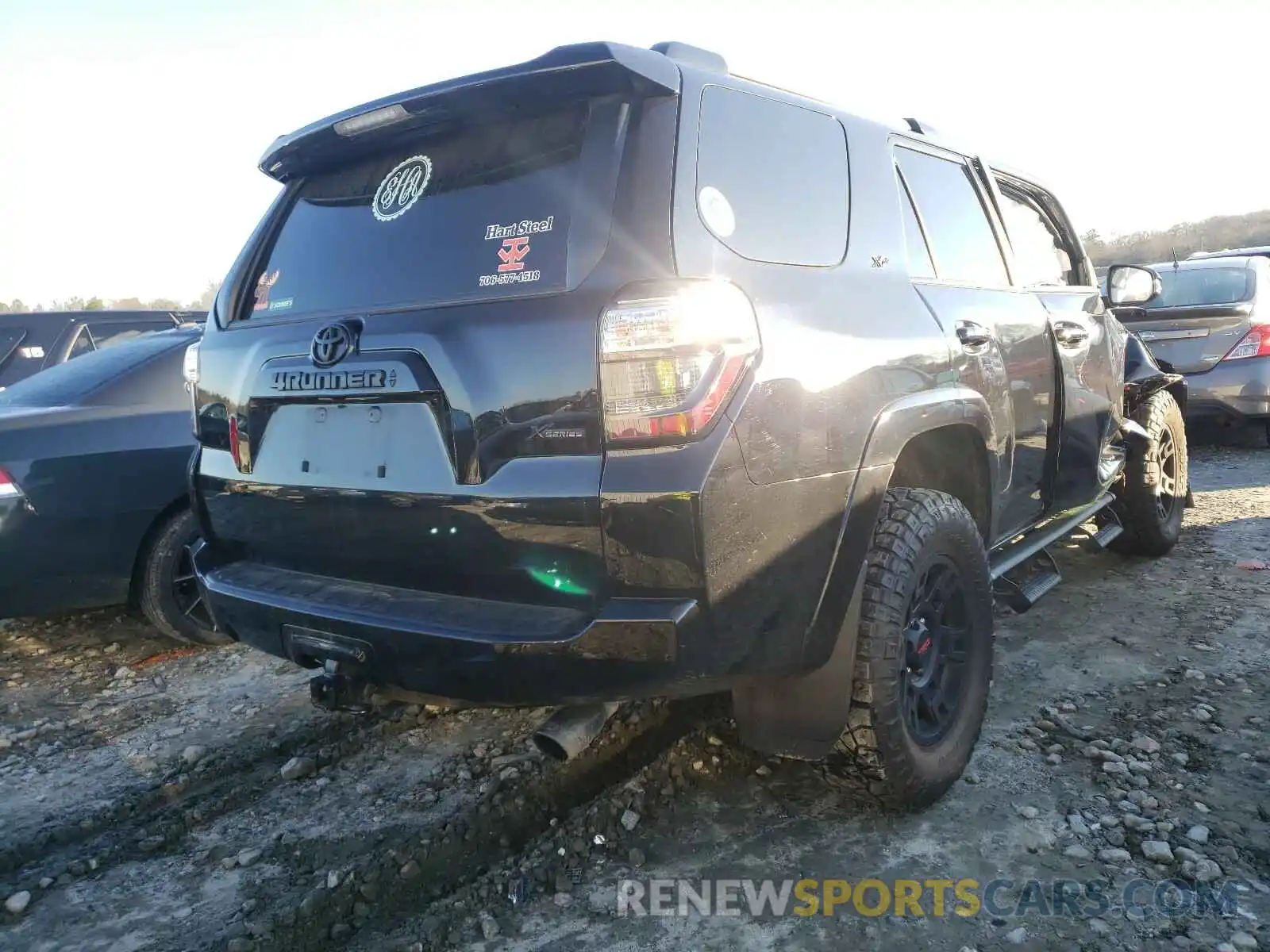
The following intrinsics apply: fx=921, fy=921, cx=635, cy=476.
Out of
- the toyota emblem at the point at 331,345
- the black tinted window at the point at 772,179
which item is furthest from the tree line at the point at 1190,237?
the toyota emblem at the point at 331,345

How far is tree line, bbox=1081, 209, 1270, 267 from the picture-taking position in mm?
38469

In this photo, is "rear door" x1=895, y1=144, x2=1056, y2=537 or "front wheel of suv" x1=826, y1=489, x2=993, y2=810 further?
"rear door" x1=895, y1=144, x2=1056, y2=537

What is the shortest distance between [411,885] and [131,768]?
133 centimetres

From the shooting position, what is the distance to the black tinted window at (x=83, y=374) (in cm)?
411

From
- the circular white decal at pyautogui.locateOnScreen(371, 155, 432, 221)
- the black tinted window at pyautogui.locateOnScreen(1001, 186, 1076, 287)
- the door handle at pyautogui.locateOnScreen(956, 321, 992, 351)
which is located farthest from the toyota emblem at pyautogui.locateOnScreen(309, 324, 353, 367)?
the black tinted window at pyautogui.locateOnScreen(1001, 186, 1076, 287)

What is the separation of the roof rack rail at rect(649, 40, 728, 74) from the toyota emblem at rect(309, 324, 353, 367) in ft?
3.21

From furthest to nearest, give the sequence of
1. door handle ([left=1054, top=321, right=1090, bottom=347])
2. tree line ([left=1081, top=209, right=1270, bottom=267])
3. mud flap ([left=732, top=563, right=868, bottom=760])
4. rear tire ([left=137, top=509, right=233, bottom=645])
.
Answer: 1. tree line ([left=1081, top=209, right=1270, bottom=267])
2. rear tire ([left=137, top=509, right=233, bottom=645])
3. door handle ([left=1054, top=321, right=1090, bottom=347])
4. mud flap ([left=732, top=563, right=868, bottom=760])

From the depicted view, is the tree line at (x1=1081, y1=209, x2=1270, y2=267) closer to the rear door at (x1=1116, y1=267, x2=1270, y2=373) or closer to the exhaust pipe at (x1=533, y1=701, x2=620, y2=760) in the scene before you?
the rear door at (x1=1116, y1=267, x2=1270, y2=373)

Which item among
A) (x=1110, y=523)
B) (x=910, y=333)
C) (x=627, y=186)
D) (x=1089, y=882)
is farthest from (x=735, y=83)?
(x=1110, y=523)

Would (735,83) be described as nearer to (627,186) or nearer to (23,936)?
(627,186)

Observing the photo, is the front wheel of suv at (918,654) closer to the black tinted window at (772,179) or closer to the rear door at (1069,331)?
the black tinted window at (772,179)

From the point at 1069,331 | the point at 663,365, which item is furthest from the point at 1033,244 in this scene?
the point at 663,365

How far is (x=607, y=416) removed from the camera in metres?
1.88

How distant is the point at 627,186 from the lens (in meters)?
1.99
